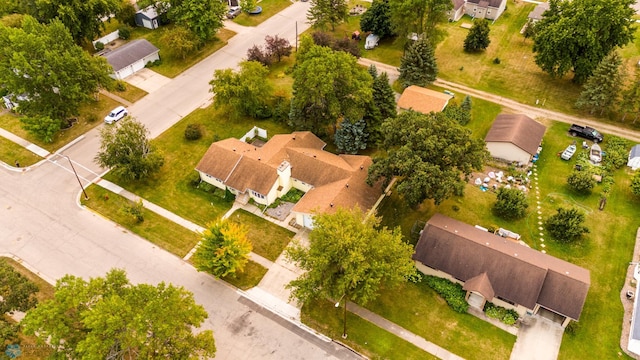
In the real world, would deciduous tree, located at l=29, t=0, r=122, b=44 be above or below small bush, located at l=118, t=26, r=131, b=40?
above

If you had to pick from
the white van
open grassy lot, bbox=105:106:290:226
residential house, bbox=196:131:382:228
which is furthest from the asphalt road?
the white van

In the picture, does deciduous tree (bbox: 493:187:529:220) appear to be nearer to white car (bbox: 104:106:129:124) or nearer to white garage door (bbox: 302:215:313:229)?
white garage door (bbox: 302:215:313:229)

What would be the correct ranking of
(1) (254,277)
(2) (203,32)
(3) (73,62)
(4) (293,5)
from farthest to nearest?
(4) (293,5)
(2) (203,32)
(3) (73,62)
(1) (254,277)

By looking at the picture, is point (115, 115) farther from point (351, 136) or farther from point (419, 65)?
point (419, 65)

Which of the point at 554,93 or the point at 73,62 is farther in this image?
the point at 554,93

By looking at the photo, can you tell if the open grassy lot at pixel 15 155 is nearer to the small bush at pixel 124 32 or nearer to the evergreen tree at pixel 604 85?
the small bush at pixel 124 32

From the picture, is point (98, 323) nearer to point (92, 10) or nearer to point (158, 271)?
point (158, 271)

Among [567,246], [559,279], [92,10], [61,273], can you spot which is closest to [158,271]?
[61,273]
